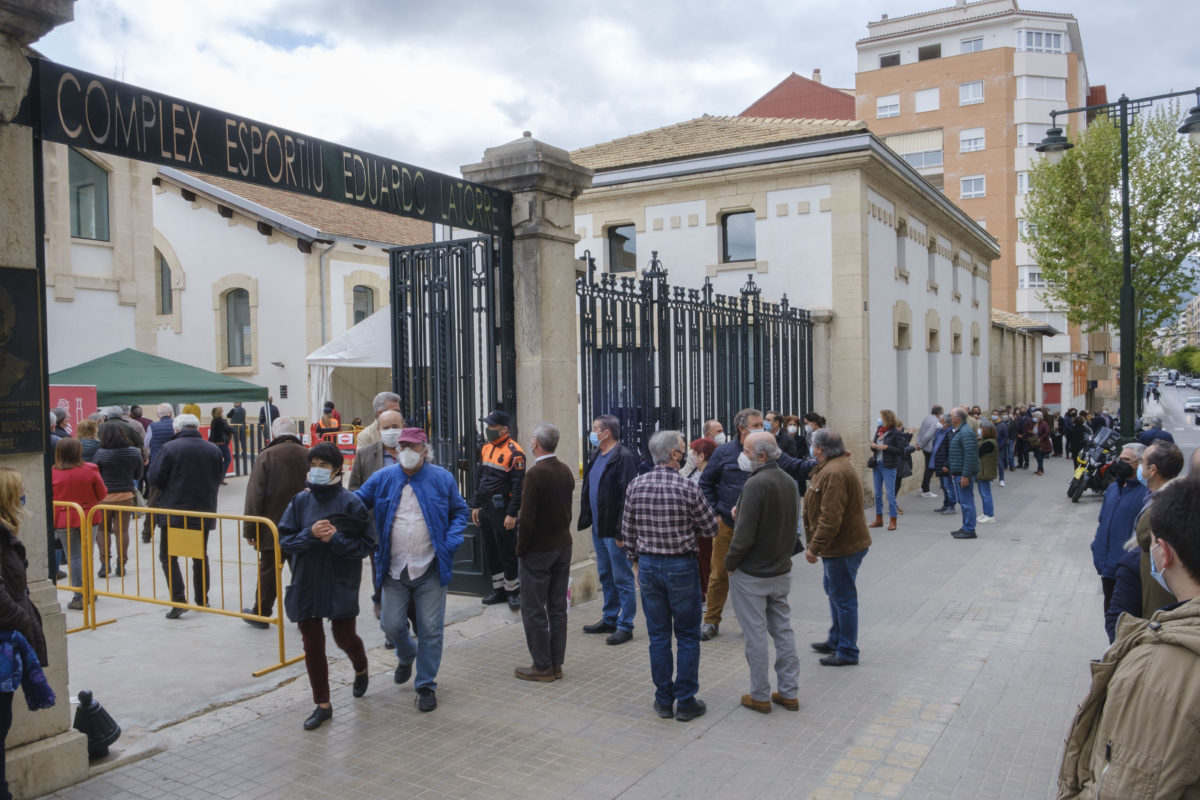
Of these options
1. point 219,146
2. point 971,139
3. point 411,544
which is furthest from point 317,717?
point 971,139

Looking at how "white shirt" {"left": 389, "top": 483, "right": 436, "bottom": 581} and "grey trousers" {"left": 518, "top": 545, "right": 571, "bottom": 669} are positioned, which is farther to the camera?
"grey trousers" {"left": 518, "top": 545, "right": 571, "bottom": 669}

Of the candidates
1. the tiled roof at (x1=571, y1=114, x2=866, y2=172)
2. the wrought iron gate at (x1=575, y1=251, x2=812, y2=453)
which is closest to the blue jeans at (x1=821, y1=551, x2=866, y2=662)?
the wrought iron gate at (x1=575, y1=251, x2=812, y2=453)

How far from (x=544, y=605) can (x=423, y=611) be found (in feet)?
3.03

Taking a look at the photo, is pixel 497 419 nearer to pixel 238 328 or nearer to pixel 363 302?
pixel 363 302

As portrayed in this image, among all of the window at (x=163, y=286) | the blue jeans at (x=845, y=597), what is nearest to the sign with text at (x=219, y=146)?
the blue jeans at (x=845, y=597)

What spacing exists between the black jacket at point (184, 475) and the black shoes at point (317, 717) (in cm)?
335

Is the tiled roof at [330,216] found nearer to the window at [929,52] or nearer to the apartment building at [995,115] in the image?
the apartment building at [995,115]

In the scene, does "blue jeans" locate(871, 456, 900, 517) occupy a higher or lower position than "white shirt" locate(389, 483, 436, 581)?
lower

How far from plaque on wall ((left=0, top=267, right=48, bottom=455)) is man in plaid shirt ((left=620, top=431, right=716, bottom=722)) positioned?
130 inches

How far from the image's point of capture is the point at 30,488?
4.46m

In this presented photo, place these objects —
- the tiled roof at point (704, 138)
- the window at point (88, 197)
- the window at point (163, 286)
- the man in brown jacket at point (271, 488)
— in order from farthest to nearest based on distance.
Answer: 1. the window at point (163, 286)
2. the window at point (88, 197)
3. the tiled roof at point (704, 138)
4. the man in brown jacket at point (271, 488)

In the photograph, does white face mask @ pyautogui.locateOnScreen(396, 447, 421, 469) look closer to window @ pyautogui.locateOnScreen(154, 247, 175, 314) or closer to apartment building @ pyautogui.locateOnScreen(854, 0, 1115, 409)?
window @ pyautogui.locateOnScreen(154, 247, 175, 314)

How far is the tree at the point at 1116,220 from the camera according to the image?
949 inches

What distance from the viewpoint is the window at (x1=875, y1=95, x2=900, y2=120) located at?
2009 inches
